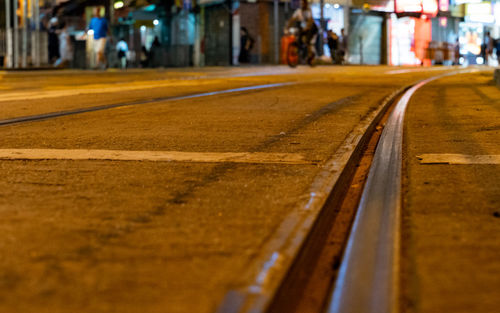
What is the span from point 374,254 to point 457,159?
10.1 feet

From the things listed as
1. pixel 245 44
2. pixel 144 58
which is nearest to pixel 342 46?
pixel 245 44

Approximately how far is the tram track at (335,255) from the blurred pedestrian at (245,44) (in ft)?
113

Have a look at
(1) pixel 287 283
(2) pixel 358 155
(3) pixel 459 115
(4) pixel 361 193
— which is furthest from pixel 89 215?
(3) pixel 459 115

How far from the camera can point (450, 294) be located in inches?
110

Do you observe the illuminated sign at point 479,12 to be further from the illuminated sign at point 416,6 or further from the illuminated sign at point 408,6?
the illuminated sign at point 408,6

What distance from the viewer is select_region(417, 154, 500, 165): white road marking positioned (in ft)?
19.6

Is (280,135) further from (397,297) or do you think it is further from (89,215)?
(397,297)

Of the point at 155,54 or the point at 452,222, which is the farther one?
the point at 155,54

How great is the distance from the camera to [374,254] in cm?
326

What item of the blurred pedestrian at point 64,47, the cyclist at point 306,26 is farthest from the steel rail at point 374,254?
the blurred pedestrian at point 64,47

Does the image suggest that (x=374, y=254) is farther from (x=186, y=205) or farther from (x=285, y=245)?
Result: (x=186, y=205)

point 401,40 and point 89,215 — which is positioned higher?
point 401,40

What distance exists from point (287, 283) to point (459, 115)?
782 centimetres

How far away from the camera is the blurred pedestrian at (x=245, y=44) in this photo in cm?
3931
